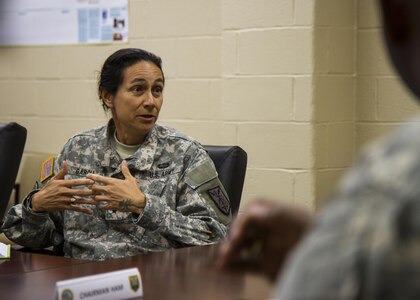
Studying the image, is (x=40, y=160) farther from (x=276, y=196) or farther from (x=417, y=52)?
(x=417, y=52)

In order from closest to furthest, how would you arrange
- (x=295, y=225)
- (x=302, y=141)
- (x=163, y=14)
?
(x=295, y=225) → (x=302, y=141) → (x=163, y=14)

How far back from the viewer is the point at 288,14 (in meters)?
3.50

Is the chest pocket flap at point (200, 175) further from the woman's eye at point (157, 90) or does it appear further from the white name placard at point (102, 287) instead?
the white name placard at point (102, 287)

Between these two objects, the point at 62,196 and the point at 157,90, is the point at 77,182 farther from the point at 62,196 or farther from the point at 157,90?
the point at 157,90

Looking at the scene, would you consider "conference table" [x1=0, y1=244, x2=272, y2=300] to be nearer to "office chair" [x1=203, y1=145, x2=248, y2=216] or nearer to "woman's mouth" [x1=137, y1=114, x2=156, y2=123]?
"office chair" [x1=203, y1=145, x2=248, y2=216]

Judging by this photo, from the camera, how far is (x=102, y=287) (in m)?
1.59

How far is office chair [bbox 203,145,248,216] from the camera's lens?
275 centimetres

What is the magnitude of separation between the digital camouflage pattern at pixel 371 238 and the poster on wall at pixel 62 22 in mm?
3909

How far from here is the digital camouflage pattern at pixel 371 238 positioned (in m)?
0.38

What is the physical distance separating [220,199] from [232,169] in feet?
0.52

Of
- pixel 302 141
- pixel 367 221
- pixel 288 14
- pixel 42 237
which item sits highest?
pixel 288 14

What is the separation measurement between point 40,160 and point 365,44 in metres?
1.87

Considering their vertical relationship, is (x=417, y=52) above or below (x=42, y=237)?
above

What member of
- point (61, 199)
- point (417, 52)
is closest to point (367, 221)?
point (417, 52)
